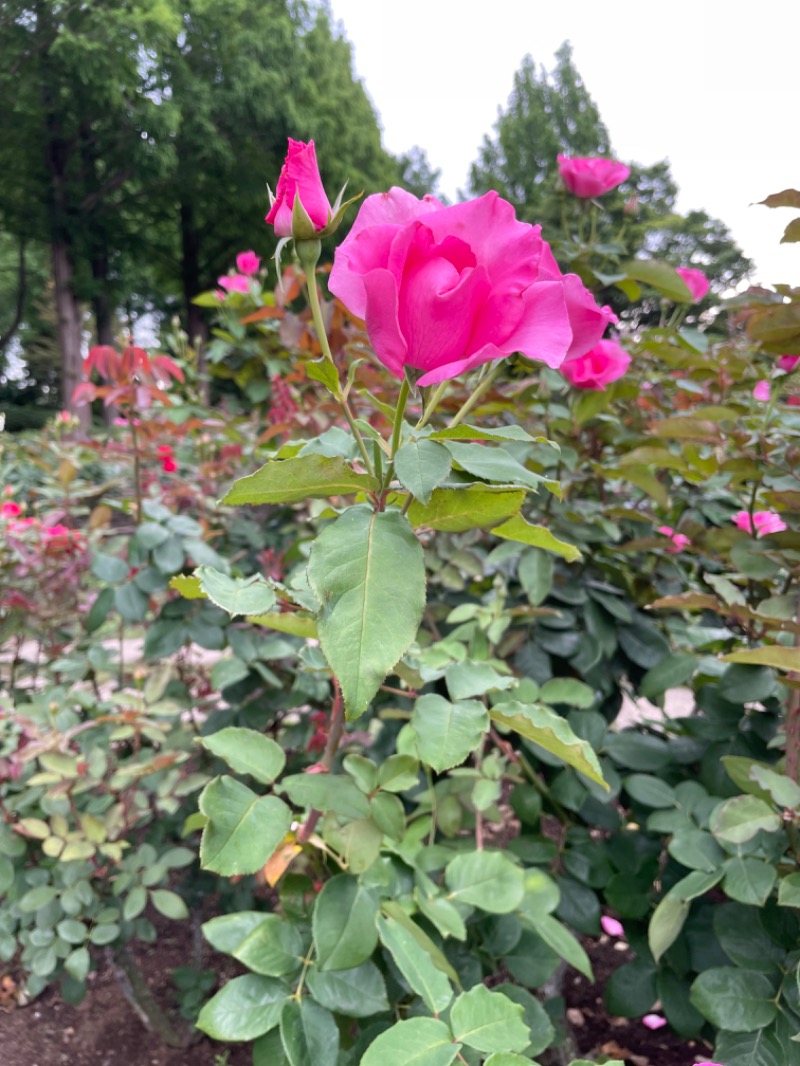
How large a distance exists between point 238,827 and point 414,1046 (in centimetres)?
20

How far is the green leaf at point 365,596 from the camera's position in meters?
0.37

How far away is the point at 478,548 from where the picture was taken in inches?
47.9

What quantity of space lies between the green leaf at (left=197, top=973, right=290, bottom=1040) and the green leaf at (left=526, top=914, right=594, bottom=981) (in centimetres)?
31

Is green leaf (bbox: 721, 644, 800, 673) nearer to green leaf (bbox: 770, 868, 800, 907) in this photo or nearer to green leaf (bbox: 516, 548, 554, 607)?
green leaf (bbox: 770, 868, 800, 907)

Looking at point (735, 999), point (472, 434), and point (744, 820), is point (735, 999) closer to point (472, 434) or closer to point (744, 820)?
point (744, 820)

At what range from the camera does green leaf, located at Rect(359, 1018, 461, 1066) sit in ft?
1.45

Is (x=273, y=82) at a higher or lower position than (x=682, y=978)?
higher

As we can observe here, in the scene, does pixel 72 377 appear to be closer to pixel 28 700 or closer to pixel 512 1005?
pixel 28 700

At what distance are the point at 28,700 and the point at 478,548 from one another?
3.32 feet

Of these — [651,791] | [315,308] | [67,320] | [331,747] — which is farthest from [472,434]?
[67,320]

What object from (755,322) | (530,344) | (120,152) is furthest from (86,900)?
(120,152)

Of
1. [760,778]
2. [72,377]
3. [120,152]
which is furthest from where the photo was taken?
[120,152]

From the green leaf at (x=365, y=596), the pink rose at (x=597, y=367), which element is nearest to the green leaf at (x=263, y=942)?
the green leaf at (x=365, y=596)

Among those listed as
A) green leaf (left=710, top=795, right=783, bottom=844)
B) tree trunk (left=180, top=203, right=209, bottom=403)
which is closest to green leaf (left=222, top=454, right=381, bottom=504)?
green leaf (left=710, top=795, right=783, bottom=844)
